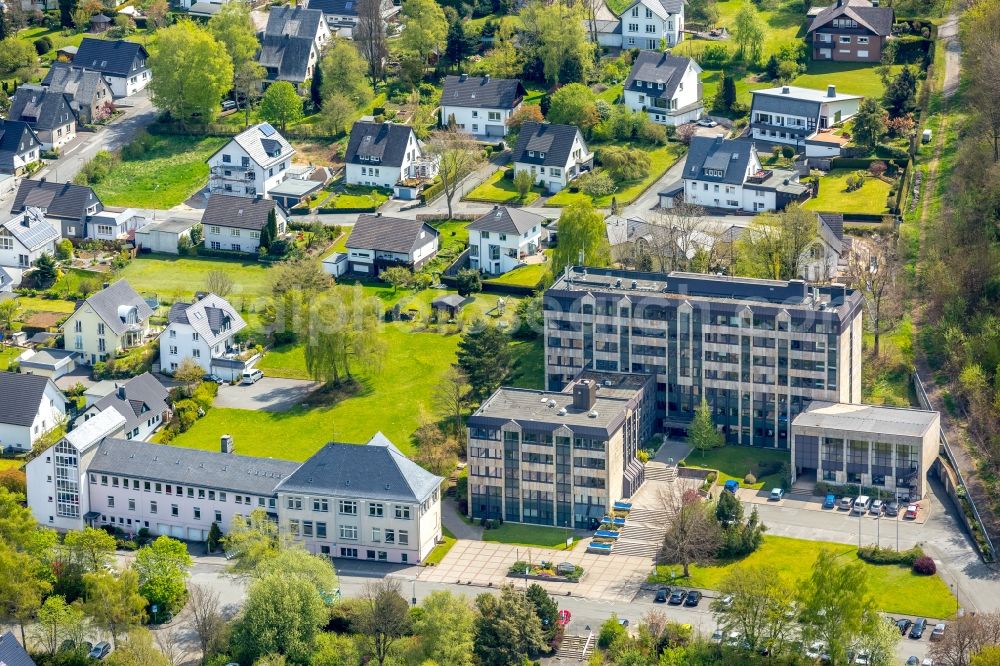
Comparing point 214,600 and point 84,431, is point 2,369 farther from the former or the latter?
point 214,600

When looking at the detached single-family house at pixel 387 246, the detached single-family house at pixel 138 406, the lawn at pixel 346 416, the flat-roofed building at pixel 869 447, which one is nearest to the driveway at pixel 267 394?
the lawn at pixel 346 416

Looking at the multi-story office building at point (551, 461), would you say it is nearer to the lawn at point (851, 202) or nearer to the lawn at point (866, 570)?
the lawn at point (866, 570)

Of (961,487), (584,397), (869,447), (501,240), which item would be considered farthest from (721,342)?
(501,240)

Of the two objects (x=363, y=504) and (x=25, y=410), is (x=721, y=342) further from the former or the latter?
(x=25, y=410)

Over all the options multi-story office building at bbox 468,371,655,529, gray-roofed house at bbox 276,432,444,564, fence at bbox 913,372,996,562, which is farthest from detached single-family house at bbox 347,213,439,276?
fence at bbox 913,372,996,562

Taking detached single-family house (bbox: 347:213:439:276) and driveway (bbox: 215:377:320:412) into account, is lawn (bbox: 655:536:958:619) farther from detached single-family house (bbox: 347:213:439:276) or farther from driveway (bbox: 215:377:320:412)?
detached single-family house (bbox: 347:213:439:276)

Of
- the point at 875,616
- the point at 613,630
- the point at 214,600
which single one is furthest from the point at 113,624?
the point at 875,616
